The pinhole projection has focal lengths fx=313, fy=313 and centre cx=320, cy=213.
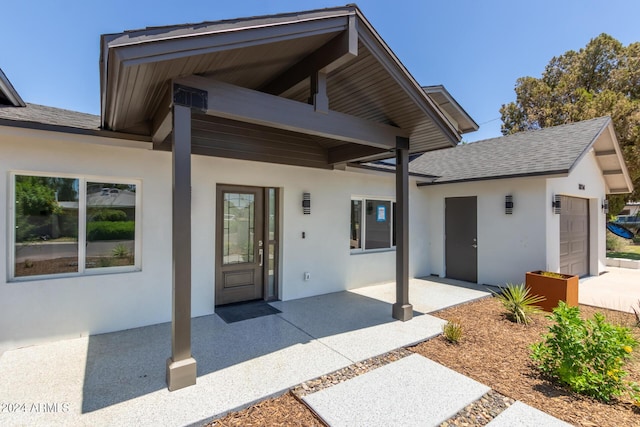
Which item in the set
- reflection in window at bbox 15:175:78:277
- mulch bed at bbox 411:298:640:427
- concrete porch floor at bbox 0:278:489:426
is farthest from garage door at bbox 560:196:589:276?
reflection in window at bbox 15:175:78:277

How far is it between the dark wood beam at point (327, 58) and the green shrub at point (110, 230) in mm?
3212

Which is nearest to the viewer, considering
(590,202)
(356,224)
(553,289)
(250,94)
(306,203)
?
(250,94)

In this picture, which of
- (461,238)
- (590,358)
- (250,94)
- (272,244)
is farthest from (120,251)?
(461,238)

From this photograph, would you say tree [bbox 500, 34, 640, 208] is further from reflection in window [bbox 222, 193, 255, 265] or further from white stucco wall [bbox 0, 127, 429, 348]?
reflection in window [bbox 222, 193, 255, 265]

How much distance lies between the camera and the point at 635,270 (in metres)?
10.3

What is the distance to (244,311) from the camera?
5.73 metres

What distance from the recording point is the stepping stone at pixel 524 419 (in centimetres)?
275

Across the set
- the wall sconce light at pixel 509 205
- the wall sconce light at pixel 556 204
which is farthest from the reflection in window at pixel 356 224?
the wall sconce light at pixel 556 204

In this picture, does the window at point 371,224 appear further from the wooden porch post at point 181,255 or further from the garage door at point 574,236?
the wooden porch post at point 181,255

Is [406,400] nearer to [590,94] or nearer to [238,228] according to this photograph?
[238,228]

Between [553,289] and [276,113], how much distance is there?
6.12m

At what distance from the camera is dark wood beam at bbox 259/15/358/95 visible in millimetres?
3680

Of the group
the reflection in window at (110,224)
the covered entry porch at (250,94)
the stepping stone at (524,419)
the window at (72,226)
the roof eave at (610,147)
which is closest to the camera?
the stepping stone at (524,419)

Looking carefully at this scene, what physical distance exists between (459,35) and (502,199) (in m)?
8.39
